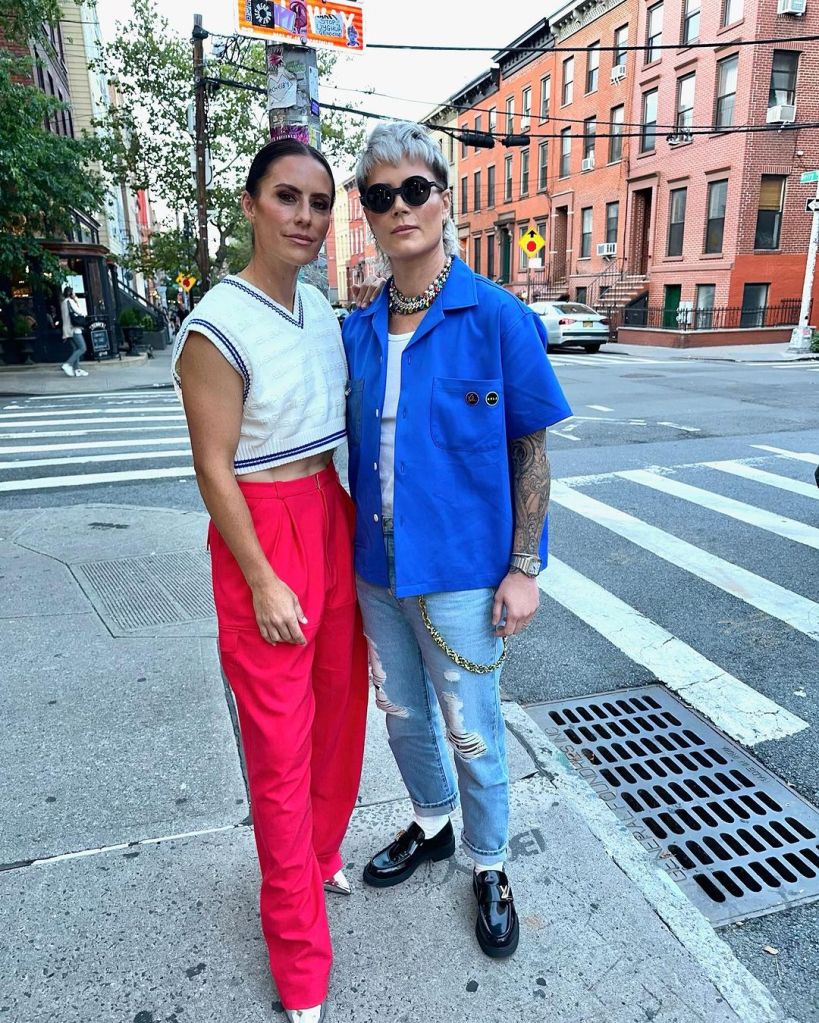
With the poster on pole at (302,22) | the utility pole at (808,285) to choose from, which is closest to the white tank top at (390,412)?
the poster on pole at (302,22)

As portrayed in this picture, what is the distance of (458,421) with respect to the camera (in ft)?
6.28

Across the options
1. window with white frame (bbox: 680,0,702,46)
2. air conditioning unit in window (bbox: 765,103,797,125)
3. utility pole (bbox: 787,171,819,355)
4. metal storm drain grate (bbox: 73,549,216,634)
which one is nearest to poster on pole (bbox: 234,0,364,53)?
metal storm drain grate (bbox: 73,549,216,634)

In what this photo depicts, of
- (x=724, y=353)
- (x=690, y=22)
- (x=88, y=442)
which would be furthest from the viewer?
(x=690, y=22)

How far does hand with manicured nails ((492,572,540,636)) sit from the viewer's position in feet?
6.62

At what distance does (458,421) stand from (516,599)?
1.62 feet

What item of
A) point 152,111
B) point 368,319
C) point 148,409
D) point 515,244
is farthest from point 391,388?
point 515,244

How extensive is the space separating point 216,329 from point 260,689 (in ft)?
2.88

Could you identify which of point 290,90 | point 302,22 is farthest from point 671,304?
point 290,90

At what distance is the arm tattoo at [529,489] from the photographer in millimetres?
2018

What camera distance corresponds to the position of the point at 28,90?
583 inches

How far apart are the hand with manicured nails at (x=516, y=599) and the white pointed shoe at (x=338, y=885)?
96cm

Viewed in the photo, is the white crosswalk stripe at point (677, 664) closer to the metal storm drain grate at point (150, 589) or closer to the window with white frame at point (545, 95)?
the metal storm drain grate at point (150, 589)

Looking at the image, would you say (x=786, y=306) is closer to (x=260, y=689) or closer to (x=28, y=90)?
(x=28, y=90)

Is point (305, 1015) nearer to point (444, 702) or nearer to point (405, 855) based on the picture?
point (405, 855)
